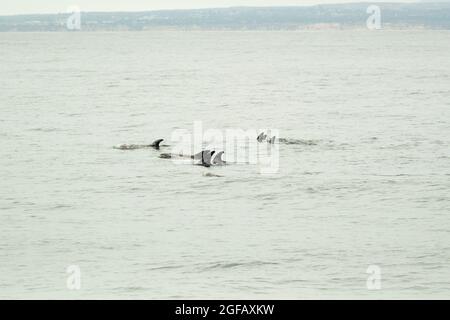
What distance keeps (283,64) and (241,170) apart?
343ft

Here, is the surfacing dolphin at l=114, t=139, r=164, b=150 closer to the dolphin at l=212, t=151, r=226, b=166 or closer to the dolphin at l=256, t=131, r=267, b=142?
the dolphin at l=256, t=131, r=267, b=142

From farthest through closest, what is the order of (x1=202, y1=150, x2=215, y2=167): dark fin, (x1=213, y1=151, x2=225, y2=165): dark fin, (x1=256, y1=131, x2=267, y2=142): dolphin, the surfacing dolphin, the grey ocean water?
1. (x1=256, y1=131, x2=267, y2=142): dolphin
2. the surfacing dolphin
3. (x1=213, y1=151, x2=225, y2=165): dark fin
4. (x1=202, y1=150, x2=215, y2=167): dark fin
5. the grey ocean water

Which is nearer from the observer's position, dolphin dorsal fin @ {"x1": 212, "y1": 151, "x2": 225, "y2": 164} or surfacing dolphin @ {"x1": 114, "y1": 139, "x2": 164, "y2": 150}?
dolphin dorsal fin @ {"x1": 212, "y1": 151, "x2": 225, "y2": 164}

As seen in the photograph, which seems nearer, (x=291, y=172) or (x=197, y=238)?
(x=197, y=238)

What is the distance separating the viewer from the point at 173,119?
51344 mm

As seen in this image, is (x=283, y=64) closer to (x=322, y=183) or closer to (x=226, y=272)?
(x=322, y=183)

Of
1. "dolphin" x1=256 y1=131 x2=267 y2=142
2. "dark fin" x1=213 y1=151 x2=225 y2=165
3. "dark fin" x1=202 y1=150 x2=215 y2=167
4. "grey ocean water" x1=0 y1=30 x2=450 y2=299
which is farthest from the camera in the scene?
"dolphin" x1=256 y1=131 x2=267 y2=142

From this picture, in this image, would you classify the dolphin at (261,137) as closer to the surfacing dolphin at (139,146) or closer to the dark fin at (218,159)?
the surfacing dolphin at (139,146)

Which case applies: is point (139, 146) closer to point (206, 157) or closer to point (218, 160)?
point (206, 157)

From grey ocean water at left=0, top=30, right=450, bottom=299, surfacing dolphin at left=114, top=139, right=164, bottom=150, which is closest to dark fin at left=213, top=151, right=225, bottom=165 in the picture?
grey ocean water at left=0, top=30, right=450, bottom=299

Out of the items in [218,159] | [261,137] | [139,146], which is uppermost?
[218,159]

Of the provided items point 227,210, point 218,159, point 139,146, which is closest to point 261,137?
point 139,146

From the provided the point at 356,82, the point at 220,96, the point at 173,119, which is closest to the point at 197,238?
the point at 173,119

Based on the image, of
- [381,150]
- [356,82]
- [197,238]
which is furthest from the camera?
[356,82]
